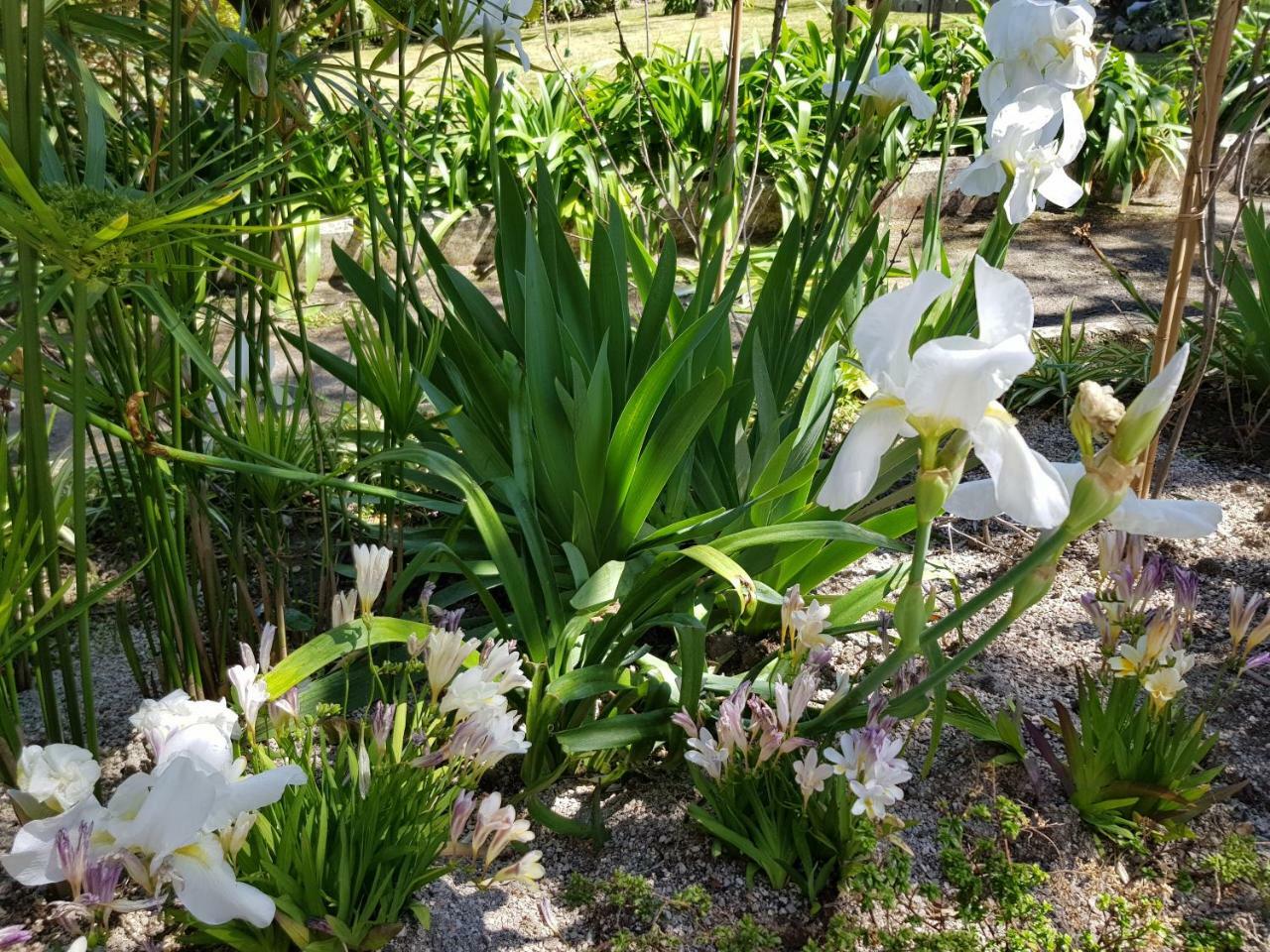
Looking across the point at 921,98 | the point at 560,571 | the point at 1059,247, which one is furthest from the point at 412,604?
the point at 1059,247

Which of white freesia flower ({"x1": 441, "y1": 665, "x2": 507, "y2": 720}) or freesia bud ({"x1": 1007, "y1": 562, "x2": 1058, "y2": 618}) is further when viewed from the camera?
white freesia flower ({"x1": 441, "y1": 665, "x2": 507, "y2": 720})

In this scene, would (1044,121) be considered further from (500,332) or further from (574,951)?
(574,951)

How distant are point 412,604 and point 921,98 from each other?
1329 millimetres

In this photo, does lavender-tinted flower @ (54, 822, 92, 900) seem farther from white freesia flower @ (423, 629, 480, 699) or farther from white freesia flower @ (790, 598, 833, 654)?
white freesia flower @ (790, 598, 833, 654)

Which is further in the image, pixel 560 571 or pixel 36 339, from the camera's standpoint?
pixel 560 571

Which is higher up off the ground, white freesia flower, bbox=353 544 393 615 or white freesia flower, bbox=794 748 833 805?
white freesia flower, bbox=353 544 393 615

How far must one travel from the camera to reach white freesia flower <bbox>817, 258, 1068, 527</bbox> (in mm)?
833

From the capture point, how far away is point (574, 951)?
4.05 feet

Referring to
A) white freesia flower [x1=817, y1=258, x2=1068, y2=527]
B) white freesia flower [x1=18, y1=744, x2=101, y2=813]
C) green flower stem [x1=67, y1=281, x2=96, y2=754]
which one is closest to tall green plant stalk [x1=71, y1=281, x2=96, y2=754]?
green flower stem [x1=67, y1=281, x2=96, y2=754]

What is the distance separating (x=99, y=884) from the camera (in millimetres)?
873

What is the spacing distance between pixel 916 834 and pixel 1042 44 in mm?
1235

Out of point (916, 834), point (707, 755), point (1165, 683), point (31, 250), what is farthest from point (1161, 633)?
point (31, 250)

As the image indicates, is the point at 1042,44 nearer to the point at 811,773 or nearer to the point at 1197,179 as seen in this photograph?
the point at 1197,179

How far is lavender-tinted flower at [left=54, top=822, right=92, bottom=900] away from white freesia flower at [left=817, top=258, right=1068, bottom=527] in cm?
71
